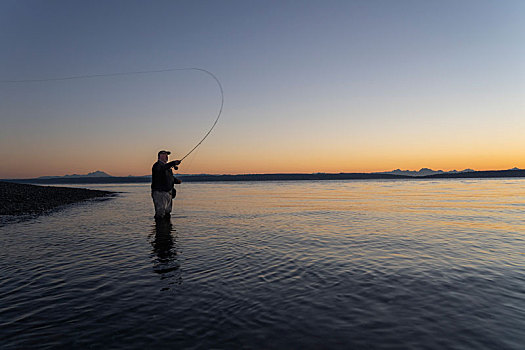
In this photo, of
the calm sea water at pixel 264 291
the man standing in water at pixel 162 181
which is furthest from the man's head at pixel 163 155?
the calm sea water at pixel 264 291

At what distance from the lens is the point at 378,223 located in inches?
667

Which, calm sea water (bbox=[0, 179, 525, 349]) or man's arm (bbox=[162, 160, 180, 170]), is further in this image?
man's arm (bbox=[162, 160, 180, 170])

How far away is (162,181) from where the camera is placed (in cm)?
1656

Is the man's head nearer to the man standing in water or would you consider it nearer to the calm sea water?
the man standing in water

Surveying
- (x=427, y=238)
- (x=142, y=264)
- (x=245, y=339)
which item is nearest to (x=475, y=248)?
(x=427, y=238)

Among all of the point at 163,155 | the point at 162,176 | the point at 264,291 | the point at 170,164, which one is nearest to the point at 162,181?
the point at 162,176

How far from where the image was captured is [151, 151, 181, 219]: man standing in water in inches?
643

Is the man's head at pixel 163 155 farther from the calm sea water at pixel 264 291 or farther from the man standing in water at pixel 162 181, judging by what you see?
the calm sea water at pixel 264 291

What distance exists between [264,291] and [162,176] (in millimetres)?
11300

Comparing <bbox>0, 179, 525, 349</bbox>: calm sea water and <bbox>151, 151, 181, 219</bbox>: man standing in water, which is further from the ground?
<bbox>151, 151, 181, 219</bbox>: man standing in water

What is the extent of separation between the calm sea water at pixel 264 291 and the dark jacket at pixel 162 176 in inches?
153

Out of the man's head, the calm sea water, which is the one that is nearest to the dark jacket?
the man's head

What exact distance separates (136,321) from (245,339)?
6.09ft

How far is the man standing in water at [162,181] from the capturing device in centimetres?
1634
